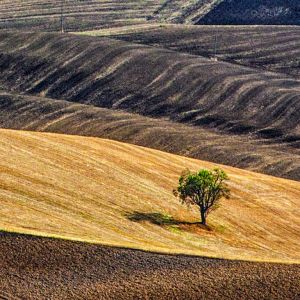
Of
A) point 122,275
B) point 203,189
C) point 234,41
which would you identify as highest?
point 234,41

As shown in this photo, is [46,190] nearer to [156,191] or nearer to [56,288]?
[156,191]

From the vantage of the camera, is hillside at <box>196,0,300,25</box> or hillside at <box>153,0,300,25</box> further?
hillside at <box>153,0,300,25</box>

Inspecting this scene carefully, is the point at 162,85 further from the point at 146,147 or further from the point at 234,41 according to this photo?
the point at 234,41

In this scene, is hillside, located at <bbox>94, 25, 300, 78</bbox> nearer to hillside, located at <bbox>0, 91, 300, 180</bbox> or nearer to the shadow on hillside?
hillside, located at <bbox>0, 91, 300, 180</bbox>

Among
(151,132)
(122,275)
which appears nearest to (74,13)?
(151,132)

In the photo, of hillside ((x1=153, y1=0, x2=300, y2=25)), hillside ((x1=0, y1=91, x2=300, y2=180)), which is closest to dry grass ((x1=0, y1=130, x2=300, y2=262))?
hillside ((x1=0, y1=91, x2=300, y2=180))

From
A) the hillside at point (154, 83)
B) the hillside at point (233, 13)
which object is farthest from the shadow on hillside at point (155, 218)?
the hillside at point (233, 13)

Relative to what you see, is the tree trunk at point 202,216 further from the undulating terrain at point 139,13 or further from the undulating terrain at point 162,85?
the undulating terrain at point 139,13
